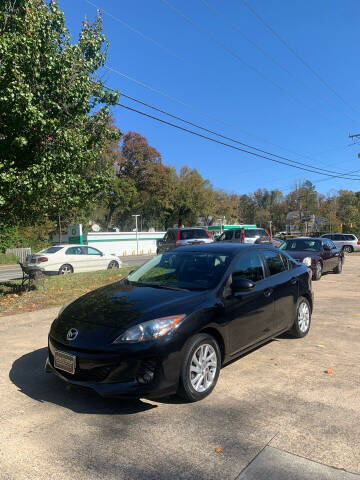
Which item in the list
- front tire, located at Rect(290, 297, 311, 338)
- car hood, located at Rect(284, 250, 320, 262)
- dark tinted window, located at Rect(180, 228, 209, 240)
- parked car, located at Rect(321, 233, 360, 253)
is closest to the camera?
front tire, located at Rect(290, 297, 311, 338)

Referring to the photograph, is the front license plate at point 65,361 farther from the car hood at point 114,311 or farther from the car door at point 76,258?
the car door at point 76,258

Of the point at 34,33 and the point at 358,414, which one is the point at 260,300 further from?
the point at 34,33

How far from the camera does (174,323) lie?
3.54 metres

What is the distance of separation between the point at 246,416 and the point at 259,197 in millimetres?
122732

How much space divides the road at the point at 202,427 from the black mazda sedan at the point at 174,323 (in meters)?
0.31

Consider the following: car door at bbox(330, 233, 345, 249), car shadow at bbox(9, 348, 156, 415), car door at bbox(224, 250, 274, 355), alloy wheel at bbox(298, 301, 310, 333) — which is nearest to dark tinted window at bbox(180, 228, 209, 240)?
alloy wheel at bbox(298, 301, 310, 333)

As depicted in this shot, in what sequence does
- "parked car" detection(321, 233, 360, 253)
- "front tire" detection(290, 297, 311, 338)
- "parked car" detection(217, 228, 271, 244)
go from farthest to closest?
"parked car" detection(321, 233, 360, 253) → "parked car" detection(217, 228, 271, 244) → "front tire" detection(290, 297, 311, 338)

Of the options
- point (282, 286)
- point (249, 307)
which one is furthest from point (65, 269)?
point (249, 307)

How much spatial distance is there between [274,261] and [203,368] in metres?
2.27

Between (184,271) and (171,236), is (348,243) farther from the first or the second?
(184,271)

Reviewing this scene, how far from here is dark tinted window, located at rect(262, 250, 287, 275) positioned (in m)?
5.27

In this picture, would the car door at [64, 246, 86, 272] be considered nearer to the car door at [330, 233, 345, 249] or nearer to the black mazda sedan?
the black mazda sedan

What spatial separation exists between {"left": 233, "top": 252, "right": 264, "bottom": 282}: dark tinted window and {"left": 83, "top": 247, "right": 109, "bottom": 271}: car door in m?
12.6

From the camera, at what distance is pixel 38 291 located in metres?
10.1
